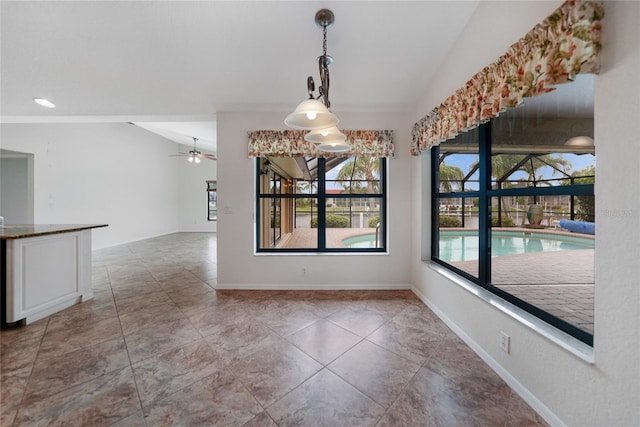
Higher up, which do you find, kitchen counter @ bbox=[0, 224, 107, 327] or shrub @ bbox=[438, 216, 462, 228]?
shrub @ bbox=[438, 216, 462, 228]

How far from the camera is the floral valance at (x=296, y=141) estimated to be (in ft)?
10.3

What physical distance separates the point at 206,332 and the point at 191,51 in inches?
105

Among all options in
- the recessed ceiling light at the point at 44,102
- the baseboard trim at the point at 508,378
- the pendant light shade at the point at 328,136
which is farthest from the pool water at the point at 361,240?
the recessed ceiling light at the point at 44,102

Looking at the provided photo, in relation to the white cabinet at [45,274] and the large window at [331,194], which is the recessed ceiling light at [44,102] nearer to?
the white cabinet at [45,274]

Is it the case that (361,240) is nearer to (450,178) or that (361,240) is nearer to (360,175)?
(360,175)

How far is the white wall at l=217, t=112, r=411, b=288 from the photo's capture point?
3.27 meters

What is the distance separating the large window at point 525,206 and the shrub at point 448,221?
11mm

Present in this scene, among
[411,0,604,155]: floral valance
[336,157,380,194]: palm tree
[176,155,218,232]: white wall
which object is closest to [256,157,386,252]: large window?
[336,157,380,194]: palm tree

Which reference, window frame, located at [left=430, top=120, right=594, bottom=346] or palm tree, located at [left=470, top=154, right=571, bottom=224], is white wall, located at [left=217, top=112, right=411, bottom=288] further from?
palm tree, located at [left=470, top=154, right=571, bottom=224]

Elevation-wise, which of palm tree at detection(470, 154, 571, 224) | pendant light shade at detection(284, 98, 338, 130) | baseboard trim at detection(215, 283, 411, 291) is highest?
pendant light shade at detection(284, 98, 338, 130)

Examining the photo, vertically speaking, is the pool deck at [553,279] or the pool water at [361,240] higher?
the pool deck at [553,279]

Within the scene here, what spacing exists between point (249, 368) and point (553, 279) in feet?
9.82

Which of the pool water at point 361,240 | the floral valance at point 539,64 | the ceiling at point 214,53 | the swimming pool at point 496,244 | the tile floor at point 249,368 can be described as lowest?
the tile floor at point 249,368

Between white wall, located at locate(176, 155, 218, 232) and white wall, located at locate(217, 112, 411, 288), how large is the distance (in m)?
7.28
